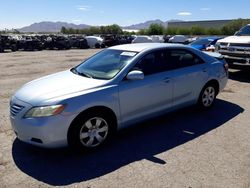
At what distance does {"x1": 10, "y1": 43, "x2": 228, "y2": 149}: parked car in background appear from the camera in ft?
14.2

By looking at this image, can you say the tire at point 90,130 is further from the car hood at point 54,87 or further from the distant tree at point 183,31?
the distant tree at point 183,31

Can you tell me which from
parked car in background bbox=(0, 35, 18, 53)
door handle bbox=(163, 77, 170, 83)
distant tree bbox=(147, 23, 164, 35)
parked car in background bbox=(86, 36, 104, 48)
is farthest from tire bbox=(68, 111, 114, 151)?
distant tree bbox=(147, 23, 164, 35)

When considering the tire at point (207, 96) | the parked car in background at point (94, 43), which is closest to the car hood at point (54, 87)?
the tire at point (207, 96)

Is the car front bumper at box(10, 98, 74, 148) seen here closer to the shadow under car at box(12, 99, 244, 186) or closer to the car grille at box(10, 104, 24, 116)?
the car grille at box(10, 104, 24, 116)

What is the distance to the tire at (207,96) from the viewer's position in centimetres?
Answer: 662

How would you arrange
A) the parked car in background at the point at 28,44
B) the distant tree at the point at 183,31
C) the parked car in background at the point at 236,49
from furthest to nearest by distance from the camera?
the distant tree at the point at 183,31 < the parked car in background at the point at 28,44 < the parked car in background at the point at 236,49

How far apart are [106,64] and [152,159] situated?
1.93 meters

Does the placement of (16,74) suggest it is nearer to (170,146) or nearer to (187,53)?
(187,53)

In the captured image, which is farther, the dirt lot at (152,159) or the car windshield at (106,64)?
the car windshield at (106,64)

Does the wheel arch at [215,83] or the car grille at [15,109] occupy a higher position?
the car grille at [15,109]

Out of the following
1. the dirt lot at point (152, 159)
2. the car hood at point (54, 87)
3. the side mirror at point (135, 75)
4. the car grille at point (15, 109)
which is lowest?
the dirt lot at point (152, 159)

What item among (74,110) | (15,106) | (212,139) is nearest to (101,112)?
(74,110)

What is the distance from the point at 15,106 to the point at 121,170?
186 cm

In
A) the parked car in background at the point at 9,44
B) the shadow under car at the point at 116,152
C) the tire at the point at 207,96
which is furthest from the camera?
the parked car in background at the point at 9,44
